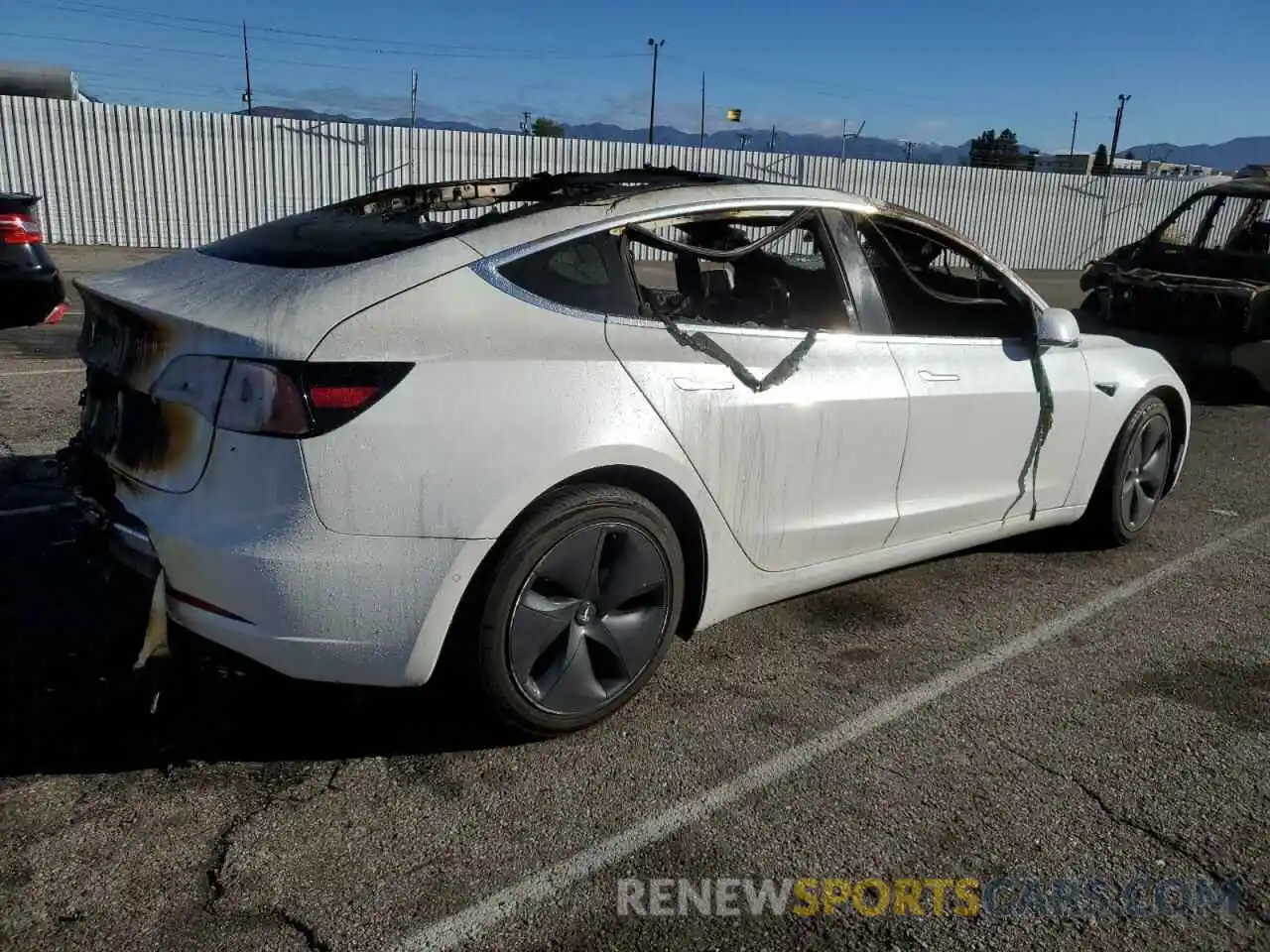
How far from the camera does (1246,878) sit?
2.73 m

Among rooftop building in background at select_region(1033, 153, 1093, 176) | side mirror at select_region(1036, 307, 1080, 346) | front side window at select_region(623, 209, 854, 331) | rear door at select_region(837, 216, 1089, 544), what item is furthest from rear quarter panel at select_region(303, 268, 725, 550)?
rooftop building in background at select_region(1033, 153, 1093, 176)

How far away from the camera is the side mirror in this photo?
14.8 ft

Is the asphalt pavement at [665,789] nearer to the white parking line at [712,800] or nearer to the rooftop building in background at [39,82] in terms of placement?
the white parking line at [712,800]

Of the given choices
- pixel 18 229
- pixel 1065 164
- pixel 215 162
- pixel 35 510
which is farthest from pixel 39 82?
pixel 1065 164

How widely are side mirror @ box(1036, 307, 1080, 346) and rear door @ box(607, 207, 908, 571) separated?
3.17ft

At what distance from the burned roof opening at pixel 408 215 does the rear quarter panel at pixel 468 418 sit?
33cm

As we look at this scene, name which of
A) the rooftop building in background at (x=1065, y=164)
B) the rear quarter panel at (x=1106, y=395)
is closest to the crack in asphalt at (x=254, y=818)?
the rear quarter panel at (x=1106, y=395)

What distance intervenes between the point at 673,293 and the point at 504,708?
1862 mm

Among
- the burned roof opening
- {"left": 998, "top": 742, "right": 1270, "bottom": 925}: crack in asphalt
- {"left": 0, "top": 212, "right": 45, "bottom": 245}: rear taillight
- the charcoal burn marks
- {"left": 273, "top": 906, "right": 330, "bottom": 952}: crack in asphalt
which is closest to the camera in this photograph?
{"left": 273, "top": 906, "right": 330, "bottom": 952}: crack in asphalt

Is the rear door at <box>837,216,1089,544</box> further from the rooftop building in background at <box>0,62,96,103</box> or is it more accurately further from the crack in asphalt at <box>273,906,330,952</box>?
the rooftop building in background at <box>0,62,96,103</box>

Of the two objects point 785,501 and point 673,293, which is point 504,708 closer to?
point 785,501

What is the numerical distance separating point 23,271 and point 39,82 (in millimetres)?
17616

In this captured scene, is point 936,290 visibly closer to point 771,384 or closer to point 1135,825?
point 771,384

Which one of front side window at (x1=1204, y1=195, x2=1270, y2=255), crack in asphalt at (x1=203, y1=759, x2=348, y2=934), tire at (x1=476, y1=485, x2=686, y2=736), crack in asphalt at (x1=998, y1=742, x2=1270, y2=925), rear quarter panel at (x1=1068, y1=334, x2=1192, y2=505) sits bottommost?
crack in asphalt at (x1=203, y1=759, x2=348, y2=934)
